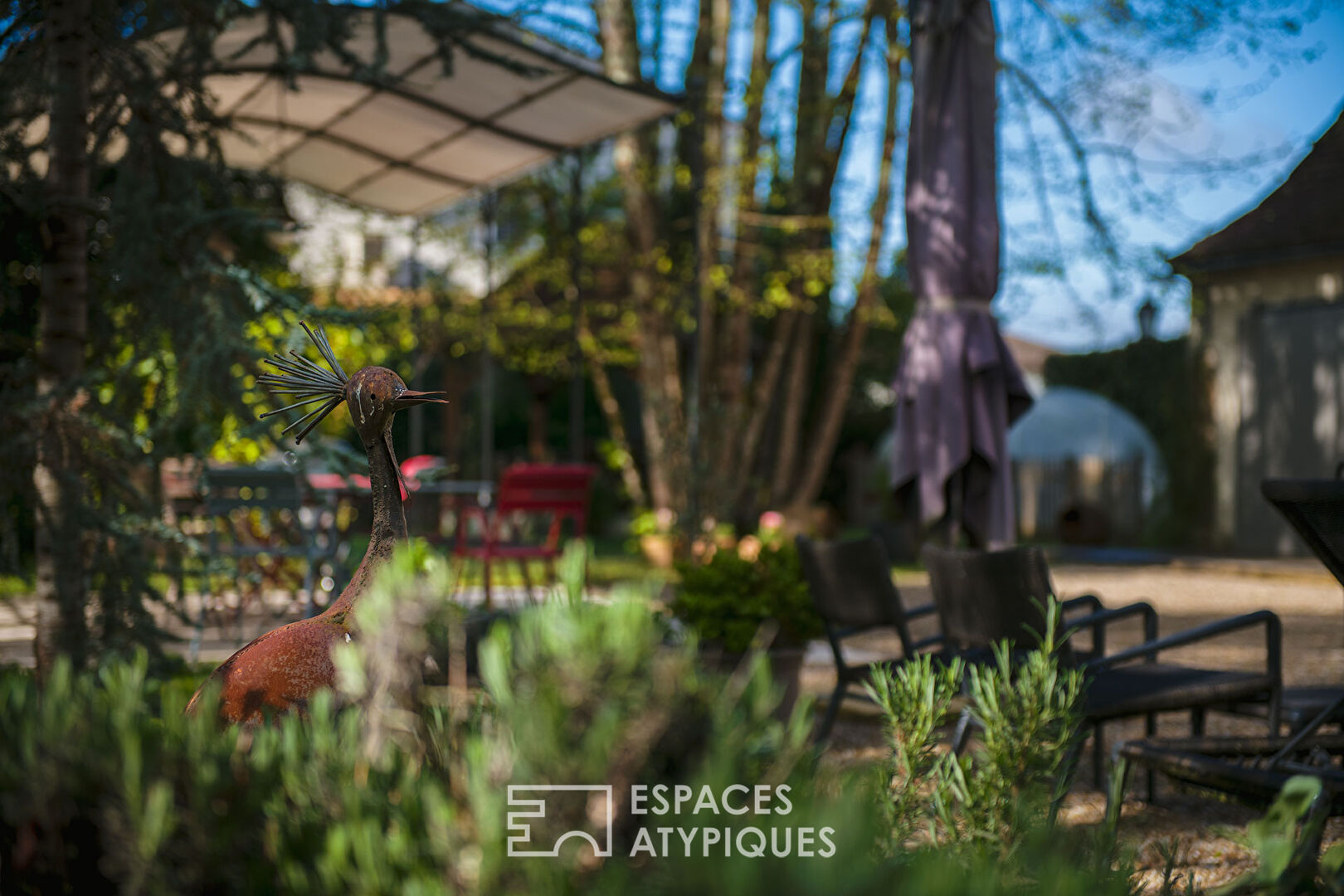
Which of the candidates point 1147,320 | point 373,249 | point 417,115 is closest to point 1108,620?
point 417,115

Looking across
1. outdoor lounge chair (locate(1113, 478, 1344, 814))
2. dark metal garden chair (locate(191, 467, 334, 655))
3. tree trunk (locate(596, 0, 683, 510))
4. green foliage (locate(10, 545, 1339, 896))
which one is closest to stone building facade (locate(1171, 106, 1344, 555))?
tree trunk (locate(596, 0, 683, 510))

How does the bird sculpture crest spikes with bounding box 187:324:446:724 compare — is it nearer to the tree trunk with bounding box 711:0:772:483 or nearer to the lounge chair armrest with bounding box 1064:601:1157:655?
the lounge chair armrest with bounding box 1064:601:1157:655

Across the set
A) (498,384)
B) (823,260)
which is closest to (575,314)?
(823,260)

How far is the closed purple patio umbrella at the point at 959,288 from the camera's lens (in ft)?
16.8

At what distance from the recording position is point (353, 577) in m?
2.17

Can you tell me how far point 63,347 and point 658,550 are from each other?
26.2 feet

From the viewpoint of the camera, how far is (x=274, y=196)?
17.3ft

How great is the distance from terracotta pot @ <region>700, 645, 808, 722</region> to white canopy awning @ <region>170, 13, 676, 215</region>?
2.76 meters

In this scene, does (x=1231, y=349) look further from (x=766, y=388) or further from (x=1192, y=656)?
(x=1192, y=656)

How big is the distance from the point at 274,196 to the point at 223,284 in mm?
1126

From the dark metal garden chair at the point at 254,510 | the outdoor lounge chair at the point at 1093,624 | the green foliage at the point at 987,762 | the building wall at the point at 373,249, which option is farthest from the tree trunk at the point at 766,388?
the green foliage at the point at 987,762

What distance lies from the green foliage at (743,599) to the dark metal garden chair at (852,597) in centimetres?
24

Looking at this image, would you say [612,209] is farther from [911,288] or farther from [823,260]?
[911,288]

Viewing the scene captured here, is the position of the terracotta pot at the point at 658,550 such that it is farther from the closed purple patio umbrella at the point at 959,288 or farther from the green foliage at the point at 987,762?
the green foliage at the point at 987,762
